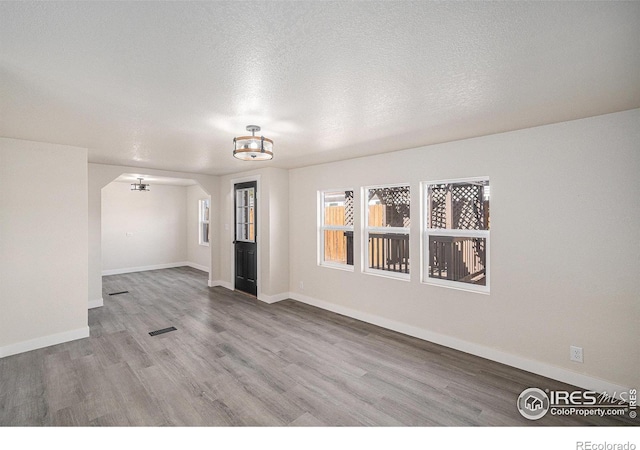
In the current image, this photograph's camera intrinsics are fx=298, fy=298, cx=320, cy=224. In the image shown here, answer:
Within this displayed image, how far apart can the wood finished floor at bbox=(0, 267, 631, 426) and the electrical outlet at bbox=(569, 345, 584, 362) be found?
0.82ft

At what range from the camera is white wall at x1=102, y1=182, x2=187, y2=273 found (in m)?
7.46

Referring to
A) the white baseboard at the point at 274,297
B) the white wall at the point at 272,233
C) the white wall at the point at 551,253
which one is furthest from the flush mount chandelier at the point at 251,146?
the white baseboard at the point at 274,297

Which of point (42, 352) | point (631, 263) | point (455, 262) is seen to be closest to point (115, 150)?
point (42, 352)

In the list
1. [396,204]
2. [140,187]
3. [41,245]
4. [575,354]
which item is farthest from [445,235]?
[140,187]

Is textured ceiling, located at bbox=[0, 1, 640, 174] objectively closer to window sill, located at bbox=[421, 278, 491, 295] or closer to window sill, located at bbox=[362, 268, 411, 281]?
window sill, located at bbox=[421, 278, 491, 295]

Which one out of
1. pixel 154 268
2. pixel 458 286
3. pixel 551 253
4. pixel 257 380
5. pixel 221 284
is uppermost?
pixel 551 253

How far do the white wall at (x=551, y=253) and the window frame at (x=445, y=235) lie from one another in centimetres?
7

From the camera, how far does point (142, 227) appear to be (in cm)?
796

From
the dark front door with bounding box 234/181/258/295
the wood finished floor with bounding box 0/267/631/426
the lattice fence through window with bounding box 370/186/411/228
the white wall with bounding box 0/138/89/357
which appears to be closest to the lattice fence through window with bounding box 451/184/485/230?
the lattice fence through window with bounding box 370/186/411/228

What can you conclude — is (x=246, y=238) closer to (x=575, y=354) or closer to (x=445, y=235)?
(x=445, y=235)

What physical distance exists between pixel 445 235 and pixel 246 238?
12.3 feet

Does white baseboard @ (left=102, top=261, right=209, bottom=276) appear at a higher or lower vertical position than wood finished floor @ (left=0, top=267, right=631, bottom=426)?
higher

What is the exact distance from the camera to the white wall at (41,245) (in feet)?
10.7

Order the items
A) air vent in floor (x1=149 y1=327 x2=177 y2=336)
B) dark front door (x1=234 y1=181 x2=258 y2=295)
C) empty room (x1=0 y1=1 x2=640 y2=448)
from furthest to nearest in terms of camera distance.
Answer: dark front door (x1=234 y1=181 x2=258 y2=295), air vent in floor (x1=149 y1=327 x2=177 y2=336), empty room (x1=0 y1=1 x2=640 y2=448)
